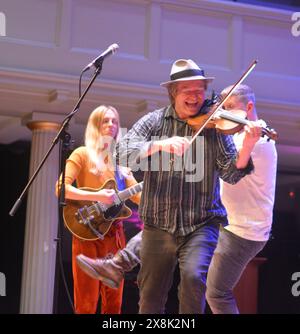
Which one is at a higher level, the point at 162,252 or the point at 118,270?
the point at 162,252

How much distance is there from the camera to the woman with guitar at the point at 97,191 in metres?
4.17

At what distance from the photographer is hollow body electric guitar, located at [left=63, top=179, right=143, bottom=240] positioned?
4.30m

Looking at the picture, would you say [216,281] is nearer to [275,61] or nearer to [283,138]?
[275,61]

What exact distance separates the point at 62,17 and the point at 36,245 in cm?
249

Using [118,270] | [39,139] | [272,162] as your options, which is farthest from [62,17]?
[272,162]

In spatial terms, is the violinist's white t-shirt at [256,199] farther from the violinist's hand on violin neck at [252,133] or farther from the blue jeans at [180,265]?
the violinist's hand on violin neck at [252,133]

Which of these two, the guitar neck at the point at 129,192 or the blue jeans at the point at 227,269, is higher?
the guitar neck at the point at 129,192

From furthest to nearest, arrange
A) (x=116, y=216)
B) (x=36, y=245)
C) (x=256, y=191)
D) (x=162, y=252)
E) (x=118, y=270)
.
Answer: (x=36, y=245), (x=116, y=216), (x=118, y=270), (x=256, y=191), (x=162, y=252)

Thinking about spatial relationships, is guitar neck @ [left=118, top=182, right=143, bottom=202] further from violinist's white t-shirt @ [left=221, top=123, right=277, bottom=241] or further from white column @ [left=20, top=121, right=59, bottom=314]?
white column @ [left=20, top=121, right=59, bottom=314]

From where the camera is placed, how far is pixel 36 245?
264 inches

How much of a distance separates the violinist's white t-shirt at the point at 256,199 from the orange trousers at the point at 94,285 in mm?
1179
